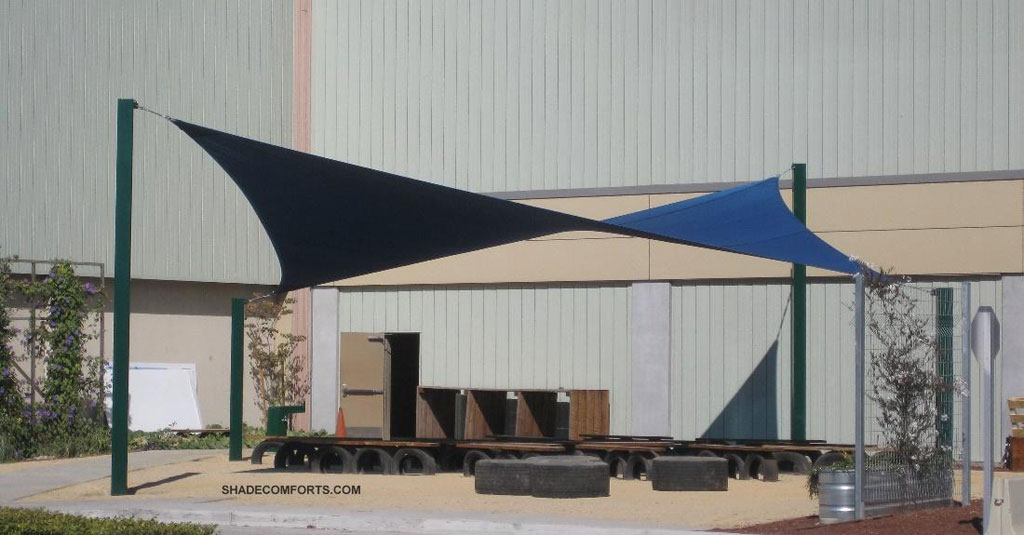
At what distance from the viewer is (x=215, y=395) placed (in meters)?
30.4

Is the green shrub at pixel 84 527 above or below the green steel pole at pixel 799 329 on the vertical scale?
below

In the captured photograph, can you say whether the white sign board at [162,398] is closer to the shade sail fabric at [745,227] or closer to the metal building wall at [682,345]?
the metal building wall at [682,345]

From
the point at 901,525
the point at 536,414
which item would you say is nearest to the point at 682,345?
the point at 536,414

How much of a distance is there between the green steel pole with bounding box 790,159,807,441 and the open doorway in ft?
23.8

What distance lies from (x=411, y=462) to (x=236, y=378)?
3400mm

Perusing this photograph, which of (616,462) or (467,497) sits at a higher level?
(616,462)

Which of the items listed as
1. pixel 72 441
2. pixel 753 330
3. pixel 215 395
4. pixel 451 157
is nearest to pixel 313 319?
pixel 215 395

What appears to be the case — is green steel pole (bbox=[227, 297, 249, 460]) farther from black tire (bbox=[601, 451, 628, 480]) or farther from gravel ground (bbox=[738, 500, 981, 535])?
gravel ground (bbox=[738, 500, 981, 535])

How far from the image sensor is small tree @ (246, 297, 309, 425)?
30.1m

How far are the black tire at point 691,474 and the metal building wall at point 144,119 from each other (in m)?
13.8

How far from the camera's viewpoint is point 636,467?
21.2 metres

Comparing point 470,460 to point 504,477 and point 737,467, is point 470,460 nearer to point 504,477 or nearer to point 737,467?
point 504,477

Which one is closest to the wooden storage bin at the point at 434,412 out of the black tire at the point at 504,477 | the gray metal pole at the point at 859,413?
the black tire at the point at 504,477

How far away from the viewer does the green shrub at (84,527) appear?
495 inches
